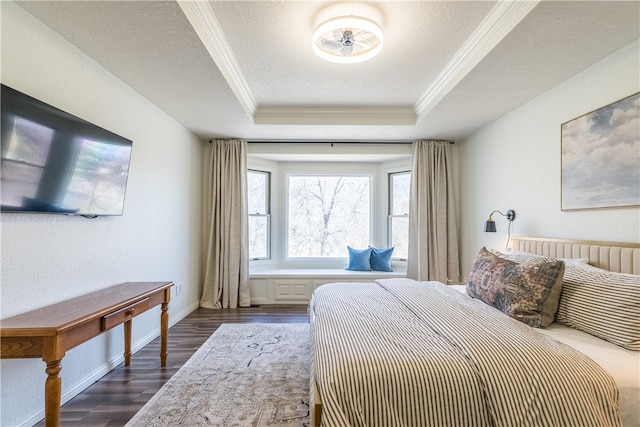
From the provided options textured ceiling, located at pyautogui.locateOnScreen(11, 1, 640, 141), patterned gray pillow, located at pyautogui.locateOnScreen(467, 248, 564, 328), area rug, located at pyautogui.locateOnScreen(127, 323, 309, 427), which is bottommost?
area rug, located at pyautogui.locateOnScreen(127, 323, 309, 427)

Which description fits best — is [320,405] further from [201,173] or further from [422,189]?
→ [201,173]

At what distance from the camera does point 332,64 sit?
2.69 m

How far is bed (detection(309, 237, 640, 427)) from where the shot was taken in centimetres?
124

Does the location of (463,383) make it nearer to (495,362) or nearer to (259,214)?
(495,362)

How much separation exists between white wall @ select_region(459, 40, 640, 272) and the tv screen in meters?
3.66

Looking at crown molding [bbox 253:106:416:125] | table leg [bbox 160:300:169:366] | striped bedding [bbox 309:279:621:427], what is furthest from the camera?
crown molding [bbox 253:106:416:125]

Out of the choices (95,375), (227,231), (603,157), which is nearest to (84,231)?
(95,375)

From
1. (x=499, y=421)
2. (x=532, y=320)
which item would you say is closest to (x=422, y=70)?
(x=532, y=320)

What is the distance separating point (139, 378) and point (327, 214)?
3.52m

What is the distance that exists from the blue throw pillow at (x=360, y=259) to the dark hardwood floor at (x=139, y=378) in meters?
1.33

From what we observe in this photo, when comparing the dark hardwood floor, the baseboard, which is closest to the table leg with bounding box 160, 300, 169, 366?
the dark hardwood floor

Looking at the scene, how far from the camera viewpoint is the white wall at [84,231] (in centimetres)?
171

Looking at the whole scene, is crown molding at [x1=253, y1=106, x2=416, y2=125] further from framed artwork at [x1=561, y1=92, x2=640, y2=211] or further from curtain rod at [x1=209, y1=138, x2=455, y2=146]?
framed artwork at [x1=561, y1=92, x2=640, y2=211]

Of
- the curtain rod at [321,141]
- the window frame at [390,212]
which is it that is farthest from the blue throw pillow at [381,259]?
the curtain rod at [321,141]
